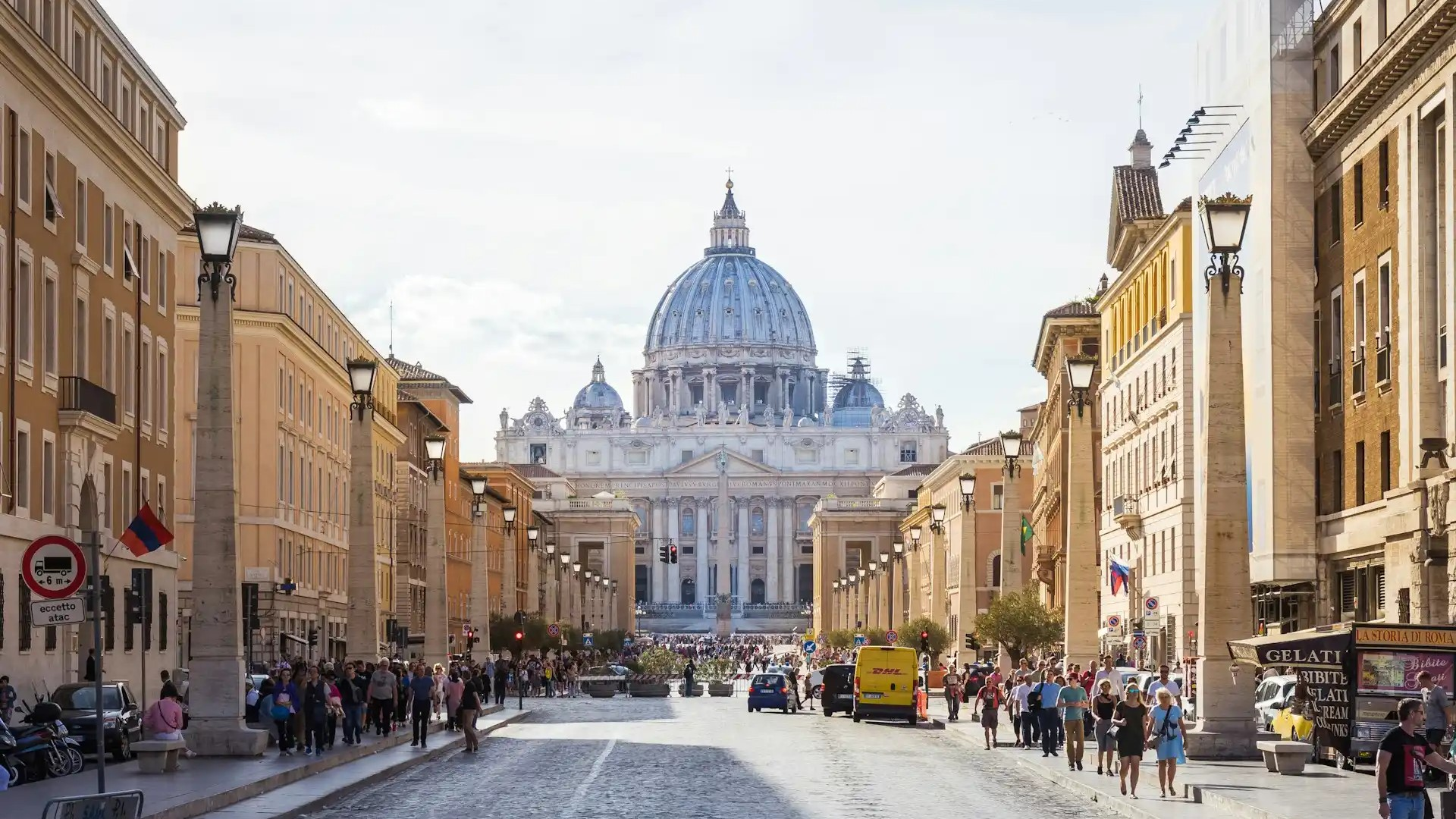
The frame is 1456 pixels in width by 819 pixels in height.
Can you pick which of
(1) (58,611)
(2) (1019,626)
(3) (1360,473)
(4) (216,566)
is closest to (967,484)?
(2) (1019,626)

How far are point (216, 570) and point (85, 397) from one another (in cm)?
1012

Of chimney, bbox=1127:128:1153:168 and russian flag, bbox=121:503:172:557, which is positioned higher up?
chimney, bbox=1127:128:1153:168

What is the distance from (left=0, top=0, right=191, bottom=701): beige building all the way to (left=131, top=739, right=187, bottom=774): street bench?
26.5ft

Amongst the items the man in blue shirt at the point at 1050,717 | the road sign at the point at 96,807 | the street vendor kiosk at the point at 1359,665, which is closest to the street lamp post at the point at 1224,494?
the street vendor kiosk at the point at 1359,665

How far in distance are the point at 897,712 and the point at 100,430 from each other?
23061mm

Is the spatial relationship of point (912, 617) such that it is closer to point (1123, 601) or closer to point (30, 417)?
point (1123, 601)

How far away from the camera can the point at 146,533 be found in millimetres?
28422

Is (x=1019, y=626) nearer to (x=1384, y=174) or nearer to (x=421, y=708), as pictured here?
(x=1384, y=174)

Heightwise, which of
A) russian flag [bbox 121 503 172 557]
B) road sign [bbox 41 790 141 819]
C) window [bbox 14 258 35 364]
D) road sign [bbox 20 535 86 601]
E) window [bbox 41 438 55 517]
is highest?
window [bbox 14 258 35 364]

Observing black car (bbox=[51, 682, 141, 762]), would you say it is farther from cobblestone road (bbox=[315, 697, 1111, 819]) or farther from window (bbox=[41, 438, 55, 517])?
window (bbox=[41, 438, 55, 517])

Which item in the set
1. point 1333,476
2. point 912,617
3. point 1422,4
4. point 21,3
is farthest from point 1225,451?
point 912,617

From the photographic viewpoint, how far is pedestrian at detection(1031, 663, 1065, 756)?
4009cm

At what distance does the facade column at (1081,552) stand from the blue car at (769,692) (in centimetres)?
2440

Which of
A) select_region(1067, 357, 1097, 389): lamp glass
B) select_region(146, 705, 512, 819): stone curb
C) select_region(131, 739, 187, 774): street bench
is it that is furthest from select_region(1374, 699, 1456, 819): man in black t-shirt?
select_region(1067, 357, 1097, 389): lamp glass
